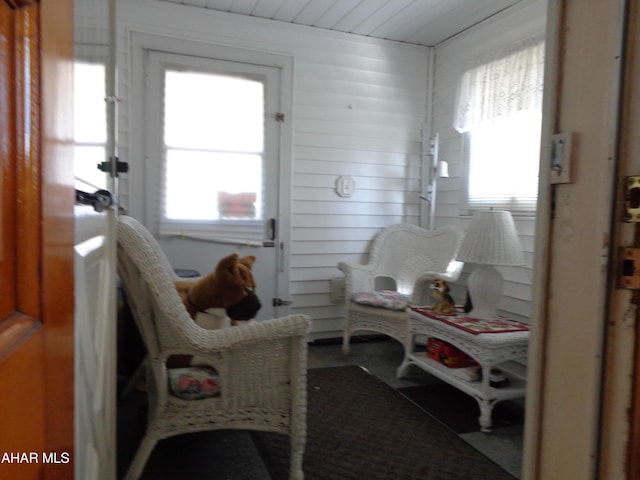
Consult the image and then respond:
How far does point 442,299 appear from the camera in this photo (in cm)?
281

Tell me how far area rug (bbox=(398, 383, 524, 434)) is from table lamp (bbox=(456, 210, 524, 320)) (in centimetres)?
51

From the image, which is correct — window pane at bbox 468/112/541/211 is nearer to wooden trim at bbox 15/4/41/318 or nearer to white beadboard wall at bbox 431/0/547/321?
white beadboard wall at bbox 431/0/547/321

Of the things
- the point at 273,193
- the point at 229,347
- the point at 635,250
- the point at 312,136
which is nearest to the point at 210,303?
the point at 229,347

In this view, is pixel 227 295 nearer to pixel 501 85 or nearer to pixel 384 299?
pixel 384 299

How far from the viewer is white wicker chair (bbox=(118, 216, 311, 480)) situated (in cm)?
151

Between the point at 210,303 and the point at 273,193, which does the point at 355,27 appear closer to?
the point at 273,193

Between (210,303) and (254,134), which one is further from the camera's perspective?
(254,134)

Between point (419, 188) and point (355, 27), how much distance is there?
A: 1.48m

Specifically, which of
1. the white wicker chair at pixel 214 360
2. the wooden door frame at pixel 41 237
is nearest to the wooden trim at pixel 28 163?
the wooden door frame at pixel 41 237

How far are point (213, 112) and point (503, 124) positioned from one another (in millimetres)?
2147

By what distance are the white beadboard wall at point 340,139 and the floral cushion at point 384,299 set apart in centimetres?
52

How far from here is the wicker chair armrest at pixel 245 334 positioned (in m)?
1.55

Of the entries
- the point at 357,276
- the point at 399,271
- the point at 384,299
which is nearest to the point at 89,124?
the point at 384,299

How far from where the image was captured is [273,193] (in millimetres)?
3605
